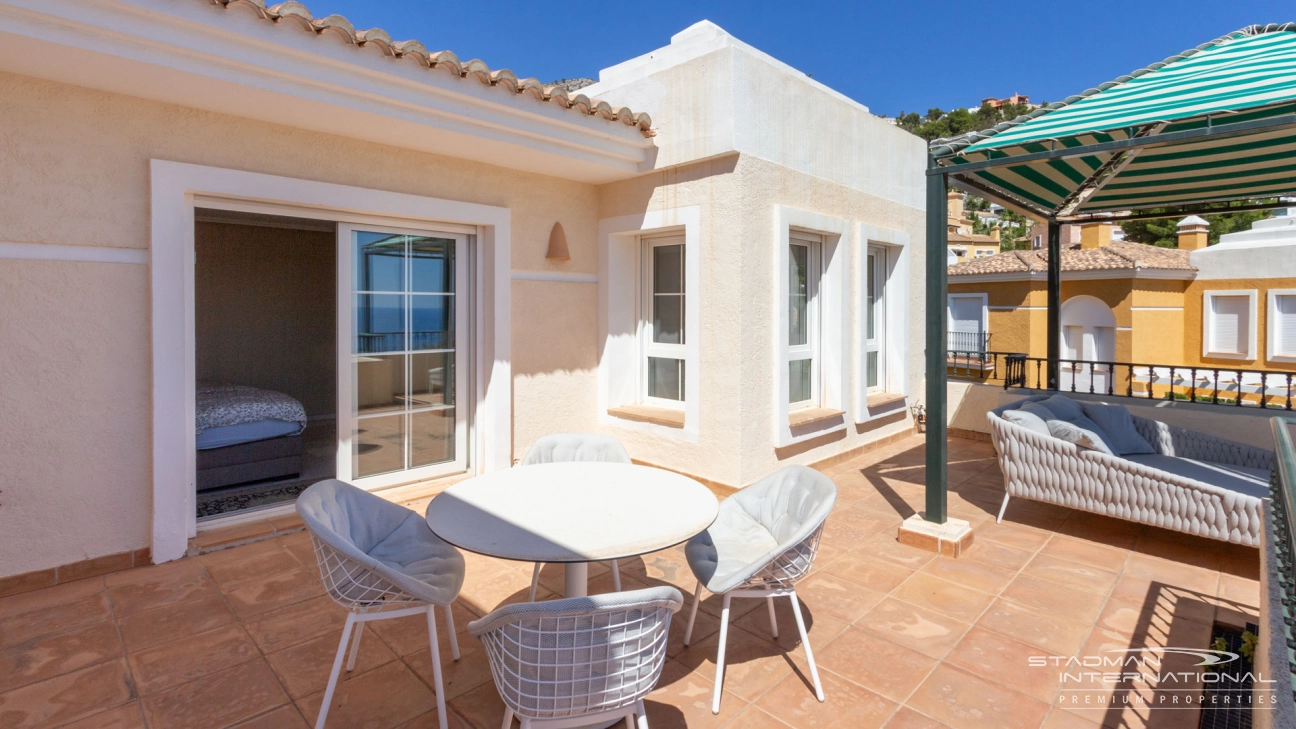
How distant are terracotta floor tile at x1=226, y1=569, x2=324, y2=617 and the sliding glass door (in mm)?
1460

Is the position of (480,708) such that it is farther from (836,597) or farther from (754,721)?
(836,597)

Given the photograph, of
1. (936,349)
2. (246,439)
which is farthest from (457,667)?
(246,439)

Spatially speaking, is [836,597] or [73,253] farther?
[73,253]

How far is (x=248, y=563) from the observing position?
4.81m

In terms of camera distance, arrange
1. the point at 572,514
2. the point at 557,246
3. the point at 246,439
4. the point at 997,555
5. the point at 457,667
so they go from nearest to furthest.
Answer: the point at 572,514
the point at 457,667
the point at 997,555
the point at 246,439
the point at 557,246

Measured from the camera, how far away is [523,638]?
209 centimetres

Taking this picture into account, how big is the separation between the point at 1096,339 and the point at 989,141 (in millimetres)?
20522

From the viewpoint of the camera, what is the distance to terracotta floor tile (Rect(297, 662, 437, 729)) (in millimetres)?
2959

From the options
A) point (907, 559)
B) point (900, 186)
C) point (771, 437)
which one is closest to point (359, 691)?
point (907, 559)

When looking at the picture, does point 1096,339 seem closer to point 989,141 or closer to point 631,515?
point 989,141

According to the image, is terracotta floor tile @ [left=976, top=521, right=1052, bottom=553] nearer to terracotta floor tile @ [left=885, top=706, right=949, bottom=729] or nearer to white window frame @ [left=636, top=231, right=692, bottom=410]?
terracotta floor tile @ [left=885, top=706, right=949, bottom=729]

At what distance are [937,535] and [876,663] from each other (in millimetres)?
1938

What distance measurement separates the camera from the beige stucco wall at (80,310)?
13.9ft

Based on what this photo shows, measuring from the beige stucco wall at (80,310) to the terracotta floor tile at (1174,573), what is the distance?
7.56m
